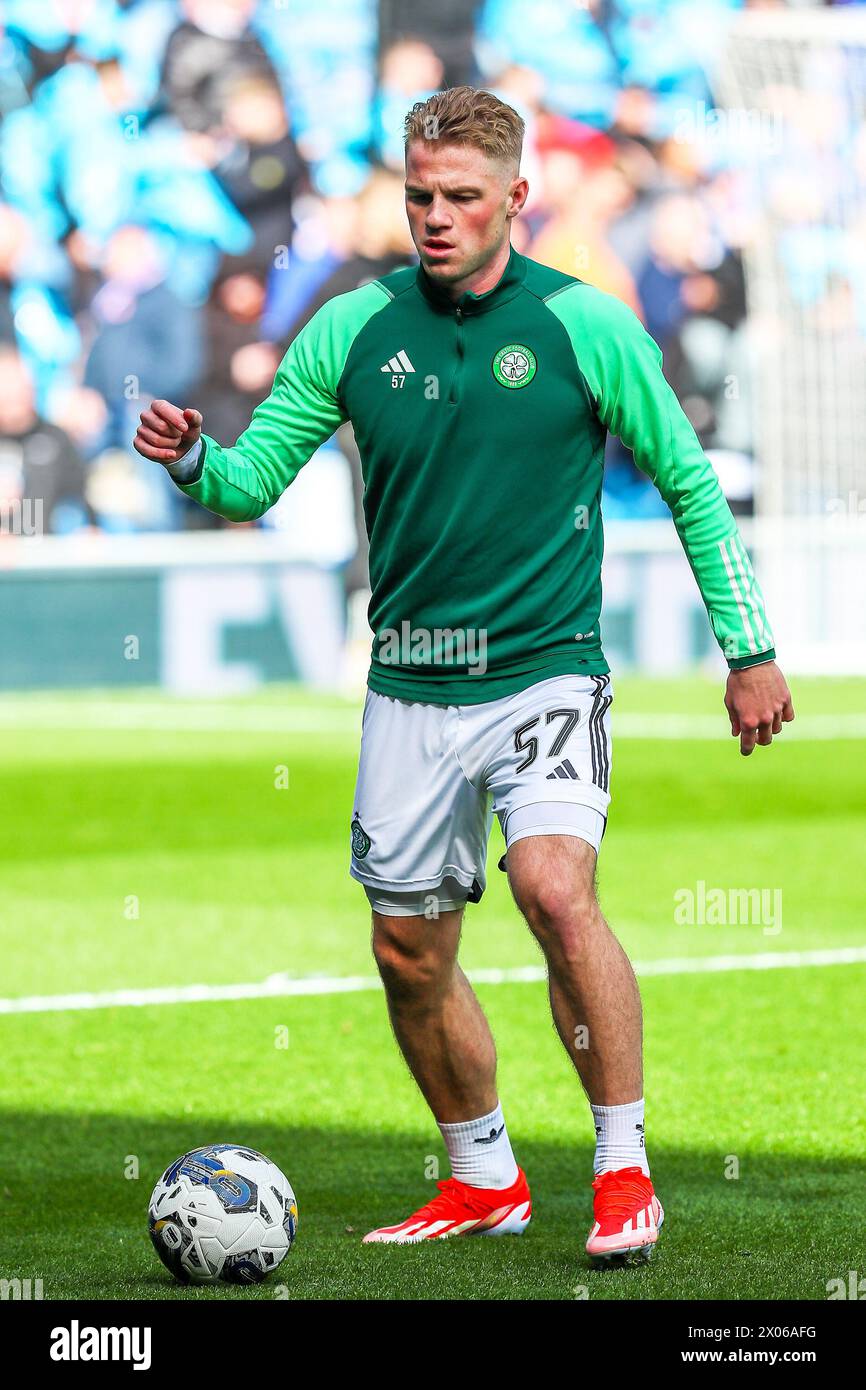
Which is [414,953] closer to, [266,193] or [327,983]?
[327,983]

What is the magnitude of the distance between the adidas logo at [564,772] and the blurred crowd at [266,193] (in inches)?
899

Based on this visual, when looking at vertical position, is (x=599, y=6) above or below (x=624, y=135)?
above

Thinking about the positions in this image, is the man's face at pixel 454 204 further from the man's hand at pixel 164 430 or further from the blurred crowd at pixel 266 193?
the blurred crowd at pixel 266 193

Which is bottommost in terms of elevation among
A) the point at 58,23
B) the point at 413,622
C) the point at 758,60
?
the point at 413,622

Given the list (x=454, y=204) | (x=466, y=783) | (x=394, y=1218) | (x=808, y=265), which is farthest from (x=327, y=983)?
(x=808, y=265)

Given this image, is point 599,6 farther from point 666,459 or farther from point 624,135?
point 666,459

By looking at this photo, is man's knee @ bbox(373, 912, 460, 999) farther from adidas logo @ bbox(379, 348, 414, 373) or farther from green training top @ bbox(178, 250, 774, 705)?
adidas logo @ bbox(379, 348, 414, 373)

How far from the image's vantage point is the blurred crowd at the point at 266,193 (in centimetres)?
2808

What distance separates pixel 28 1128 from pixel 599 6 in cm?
2764

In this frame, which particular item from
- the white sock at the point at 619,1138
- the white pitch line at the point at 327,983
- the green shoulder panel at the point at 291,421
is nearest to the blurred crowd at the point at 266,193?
the white pitch line at the point at 327,983

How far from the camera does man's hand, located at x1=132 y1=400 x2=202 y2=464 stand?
173 inches
